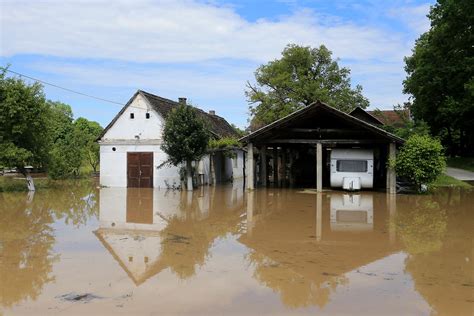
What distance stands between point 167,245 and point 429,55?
1200 inches

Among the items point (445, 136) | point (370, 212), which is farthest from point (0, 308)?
point (445, 136)

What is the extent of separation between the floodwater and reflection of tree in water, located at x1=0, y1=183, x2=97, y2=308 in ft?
0.11

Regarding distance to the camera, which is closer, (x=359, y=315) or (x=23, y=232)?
(x=359, y=315)

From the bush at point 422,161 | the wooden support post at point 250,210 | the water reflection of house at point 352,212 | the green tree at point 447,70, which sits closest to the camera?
the wooden support post at point 250,210

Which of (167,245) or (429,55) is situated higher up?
(429,55)

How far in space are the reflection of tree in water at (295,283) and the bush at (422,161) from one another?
47.2 feet

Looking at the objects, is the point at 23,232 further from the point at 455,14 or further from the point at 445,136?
the point at 445,136

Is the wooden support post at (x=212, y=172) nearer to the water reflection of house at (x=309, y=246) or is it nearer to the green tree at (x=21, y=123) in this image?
the green tree at (x=21, y=123)

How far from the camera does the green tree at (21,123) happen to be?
71.3ft

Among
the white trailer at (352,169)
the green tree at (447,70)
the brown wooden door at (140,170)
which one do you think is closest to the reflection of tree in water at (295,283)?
the white trailer at (352,169)

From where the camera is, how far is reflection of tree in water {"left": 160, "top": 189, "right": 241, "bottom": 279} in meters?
8.27

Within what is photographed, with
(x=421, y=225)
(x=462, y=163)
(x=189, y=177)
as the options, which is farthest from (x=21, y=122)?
(x=462, y=163)

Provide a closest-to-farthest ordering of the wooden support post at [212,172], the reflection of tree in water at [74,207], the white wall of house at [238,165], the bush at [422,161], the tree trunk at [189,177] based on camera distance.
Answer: the reflection of tree in water at [74,207], the bush at [422,161], the tree trunk at [189,177], the wooden support post at [212,172], the white wall of house at [238,165]

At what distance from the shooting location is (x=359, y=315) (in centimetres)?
559
